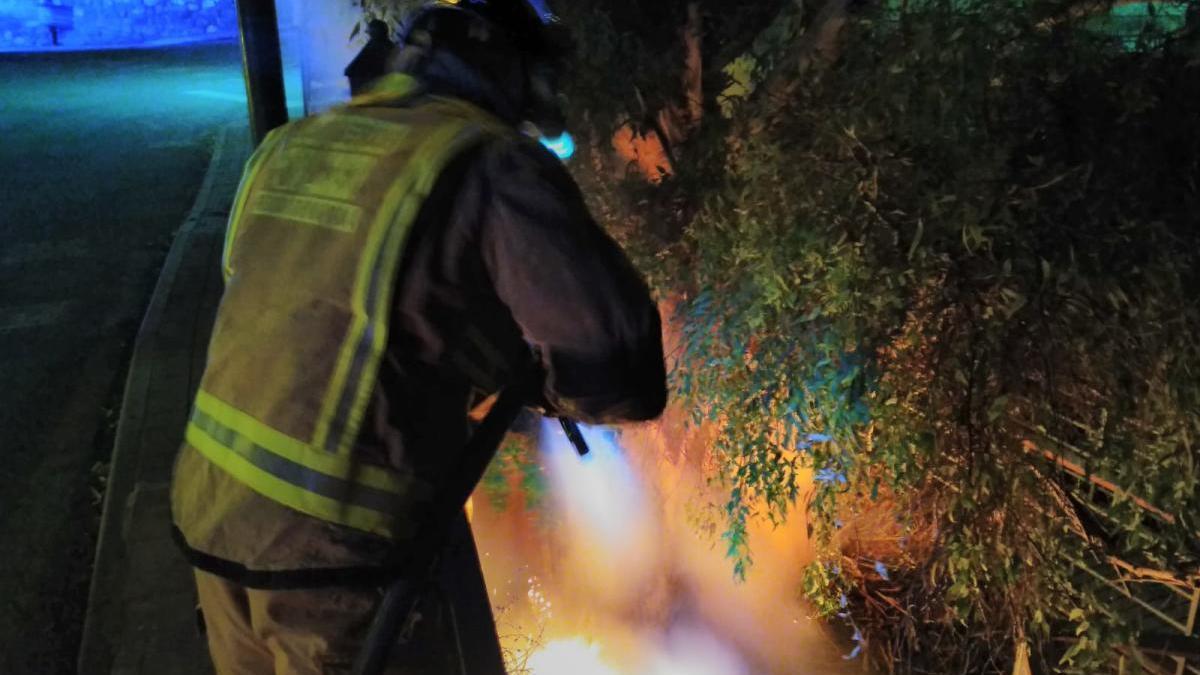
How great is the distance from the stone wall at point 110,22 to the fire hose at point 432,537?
1049 inches

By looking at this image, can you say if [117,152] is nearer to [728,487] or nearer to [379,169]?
[728,487]

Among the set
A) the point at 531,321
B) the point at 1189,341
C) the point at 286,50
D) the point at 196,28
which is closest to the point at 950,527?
the point at 1189,341

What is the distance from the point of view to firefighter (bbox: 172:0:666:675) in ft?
5.46

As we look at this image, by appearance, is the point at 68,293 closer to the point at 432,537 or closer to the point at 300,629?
the point at 300,629

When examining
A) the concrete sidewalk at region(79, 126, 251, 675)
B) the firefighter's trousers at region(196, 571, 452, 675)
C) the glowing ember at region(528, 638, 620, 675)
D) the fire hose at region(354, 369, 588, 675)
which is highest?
the fire hose at region(354, 369, 588, 675)

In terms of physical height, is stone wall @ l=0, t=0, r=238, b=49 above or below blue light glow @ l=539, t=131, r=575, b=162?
below

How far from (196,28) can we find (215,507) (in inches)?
1194

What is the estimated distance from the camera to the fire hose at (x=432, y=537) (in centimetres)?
175

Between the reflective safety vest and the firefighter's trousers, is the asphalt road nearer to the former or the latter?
the firefighter's trousers

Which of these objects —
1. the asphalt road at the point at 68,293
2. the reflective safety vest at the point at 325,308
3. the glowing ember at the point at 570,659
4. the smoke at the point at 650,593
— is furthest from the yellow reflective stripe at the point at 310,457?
the glowing ember at the point at 570,659

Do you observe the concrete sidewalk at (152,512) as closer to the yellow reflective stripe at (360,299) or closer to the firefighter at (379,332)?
the firefighter at (379,332)

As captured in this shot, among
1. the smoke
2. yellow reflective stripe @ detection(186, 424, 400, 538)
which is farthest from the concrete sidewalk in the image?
the smoke

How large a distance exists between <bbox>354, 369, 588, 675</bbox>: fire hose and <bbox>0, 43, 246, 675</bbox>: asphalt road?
2.28m

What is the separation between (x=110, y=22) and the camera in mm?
26562
